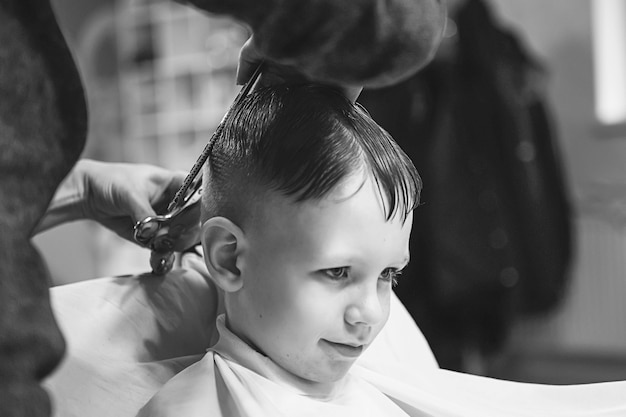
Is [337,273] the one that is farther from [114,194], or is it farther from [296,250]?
[114,194]

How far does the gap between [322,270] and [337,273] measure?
2cm

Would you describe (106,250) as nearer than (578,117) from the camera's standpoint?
No

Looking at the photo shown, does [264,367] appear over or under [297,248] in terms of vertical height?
under

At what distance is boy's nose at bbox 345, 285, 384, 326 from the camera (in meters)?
0.81

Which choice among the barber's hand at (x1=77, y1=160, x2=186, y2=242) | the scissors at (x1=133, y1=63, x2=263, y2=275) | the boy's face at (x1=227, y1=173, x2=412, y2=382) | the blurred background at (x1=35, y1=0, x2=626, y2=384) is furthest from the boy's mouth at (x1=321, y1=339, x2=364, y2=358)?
the blurred background at (x1=35, y1=0, x2=626, y2=384)

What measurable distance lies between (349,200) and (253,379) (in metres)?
0.20

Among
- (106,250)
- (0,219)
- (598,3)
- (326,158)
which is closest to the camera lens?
(0,219)

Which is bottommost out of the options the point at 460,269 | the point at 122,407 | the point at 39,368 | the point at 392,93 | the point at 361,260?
the point at 460,269

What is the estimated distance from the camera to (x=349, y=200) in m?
0.81

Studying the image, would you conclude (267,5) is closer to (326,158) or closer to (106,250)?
(326,158)

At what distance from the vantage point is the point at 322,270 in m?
0.81

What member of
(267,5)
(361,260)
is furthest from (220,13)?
(361,260)

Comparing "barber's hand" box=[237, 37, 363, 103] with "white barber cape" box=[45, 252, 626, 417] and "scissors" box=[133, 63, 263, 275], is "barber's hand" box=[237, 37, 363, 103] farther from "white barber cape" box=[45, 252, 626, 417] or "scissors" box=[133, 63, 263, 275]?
"white barber cape" box=[45, 252, 626, 417]

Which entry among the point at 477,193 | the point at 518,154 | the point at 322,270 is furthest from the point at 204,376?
the point at 518,154
